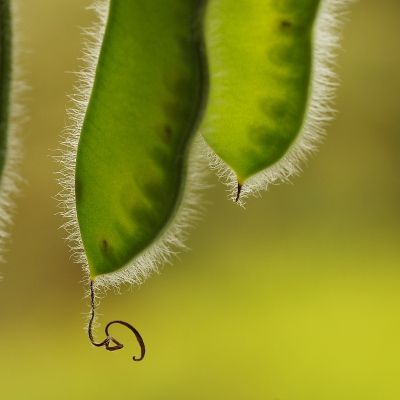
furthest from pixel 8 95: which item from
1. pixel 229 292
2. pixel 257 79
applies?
pixel 229 292

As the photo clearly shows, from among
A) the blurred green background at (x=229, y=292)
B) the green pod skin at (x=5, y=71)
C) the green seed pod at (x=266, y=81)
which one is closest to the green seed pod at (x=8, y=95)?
the green pod skin at (x=5, y=71)

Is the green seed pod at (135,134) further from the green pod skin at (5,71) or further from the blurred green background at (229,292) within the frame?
the blurred green background at (229,292)

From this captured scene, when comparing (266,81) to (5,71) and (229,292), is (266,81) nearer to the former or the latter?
(5,71)

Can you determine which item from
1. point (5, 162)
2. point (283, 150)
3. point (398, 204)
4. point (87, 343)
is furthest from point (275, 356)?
point (5, 162)

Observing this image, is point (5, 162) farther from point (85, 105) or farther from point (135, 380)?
point (135, 380)

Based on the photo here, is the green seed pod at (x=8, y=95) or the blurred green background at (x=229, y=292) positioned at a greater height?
the green seed pod at (x=8, y=95)

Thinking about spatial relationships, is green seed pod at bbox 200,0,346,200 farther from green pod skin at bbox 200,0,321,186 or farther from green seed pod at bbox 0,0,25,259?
green seed pod at bbox 0,0,25,259

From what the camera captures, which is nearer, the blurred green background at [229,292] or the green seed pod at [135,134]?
the green seed pod at [135,134]
